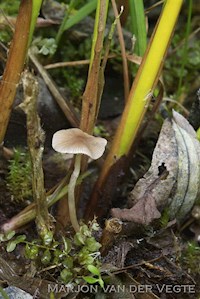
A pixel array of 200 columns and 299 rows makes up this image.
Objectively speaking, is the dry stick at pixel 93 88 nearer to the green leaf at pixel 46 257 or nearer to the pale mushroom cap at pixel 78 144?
the pale mushroom cap at pixel 78 144

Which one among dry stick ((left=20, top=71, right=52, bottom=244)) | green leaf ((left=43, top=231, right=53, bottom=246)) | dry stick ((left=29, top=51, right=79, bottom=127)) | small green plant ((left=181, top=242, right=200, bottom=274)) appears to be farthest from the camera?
dry stick ((left=29, top=51, right=79, bottom=127))

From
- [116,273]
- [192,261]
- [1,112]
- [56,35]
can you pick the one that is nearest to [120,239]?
[116,273]

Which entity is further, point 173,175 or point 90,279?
point 173,175

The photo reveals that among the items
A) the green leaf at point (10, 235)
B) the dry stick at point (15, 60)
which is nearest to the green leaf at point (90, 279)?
the green leaf at point (10, 235)

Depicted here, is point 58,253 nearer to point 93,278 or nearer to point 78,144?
point 93,278

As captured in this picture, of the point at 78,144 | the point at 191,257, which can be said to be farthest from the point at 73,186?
the point at 191,257

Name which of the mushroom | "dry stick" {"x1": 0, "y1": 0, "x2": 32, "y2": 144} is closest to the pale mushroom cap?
the mushroom

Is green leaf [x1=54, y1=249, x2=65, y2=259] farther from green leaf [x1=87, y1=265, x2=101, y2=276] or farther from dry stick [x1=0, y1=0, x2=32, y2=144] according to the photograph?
dry stick [x1=0, y1=0, x2=32, y2=144]
